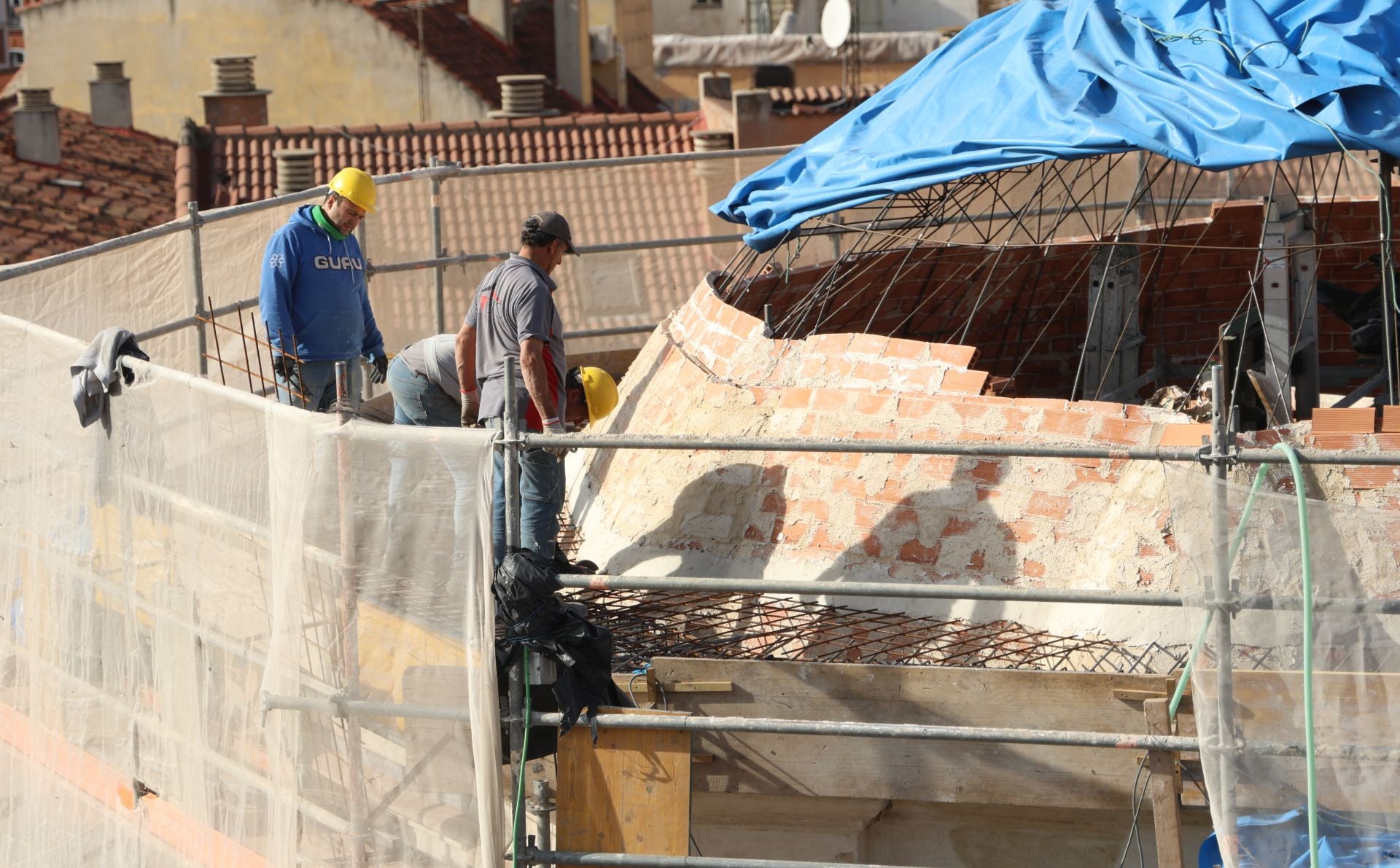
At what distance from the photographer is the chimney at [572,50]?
109 ft

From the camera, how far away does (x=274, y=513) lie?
5223 mm

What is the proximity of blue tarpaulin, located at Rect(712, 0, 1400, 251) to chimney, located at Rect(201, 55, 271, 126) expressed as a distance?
1978 cm

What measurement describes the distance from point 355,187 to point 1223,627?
5.05m

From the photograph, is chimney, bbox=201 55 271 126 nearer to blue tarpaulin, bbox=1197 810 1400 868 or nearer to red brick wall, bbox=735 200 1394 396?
red brick wall, bbox=735 200 1394 396

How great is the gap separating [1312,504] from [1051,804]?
1.65 meters

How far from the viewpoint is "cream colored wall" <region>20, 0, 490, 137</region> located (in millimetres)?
28547

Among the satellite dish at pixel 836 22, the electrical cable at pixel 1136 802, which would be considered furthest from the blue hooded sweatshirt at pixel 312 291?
the satellite dish at pixel 836 22

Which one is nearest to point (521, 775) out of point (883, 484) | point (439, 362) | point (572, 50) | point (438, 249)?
point (883, 484)

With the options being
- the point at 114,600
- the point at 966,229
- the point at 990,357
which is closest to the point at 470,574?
the point at 114,600

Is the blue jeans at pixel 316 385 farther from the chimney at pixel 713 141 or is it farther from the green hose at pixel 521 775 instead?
the chimney at pixel 713 141

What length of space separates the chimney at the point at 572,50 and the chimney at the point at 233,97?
7748 mm

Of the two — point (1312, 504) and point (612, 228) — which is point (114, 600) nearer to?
point (1312, 504)

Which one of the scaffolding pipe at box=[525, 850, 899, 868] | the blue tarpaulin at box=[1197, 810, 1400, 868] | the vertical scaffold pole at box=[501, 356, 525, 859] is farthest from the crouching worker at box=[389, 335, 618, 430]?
the blue tarpaulin at box=[1197, 810, 1400, 868]

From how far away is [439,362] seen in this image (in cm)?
796
